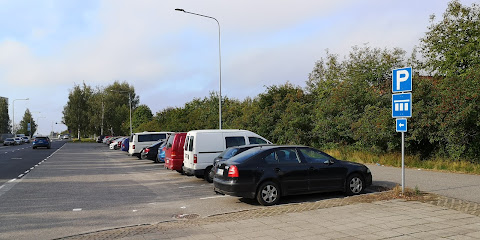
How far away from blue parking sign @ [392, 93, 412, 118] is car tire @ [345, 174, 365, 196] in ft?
6.39

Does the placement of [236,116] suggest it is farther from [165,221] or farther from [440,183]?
[165,221]

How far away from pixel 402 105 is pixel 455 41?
19.8 metres

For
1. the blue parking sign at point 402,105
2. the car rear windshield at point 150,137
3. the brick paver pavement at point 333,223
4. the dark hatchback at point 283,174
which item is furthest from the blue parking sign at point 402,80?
the car rear windshield at point 150,137

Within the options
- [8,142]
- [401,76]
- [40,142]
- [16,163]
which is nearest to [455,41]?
[401,76]

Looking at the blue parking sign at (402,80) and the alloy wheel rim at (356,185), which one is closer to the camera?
the blue parking sign at (402,80)

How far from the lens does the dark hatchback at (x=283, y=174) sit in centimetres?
913

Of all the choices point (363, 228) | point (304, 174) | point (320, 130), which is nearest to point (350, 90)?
point (320, 130)

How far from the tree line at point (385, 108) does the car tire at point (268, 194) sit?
30.4ft

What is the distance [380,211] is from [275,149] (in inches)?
113

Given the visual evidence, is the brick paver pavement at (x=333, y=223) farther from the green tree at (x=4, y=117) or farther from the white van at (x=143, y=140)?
the green tree at (x=4, y=117)

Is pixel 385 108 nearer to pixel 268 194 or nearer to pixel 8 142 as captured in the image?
pixel 268 194

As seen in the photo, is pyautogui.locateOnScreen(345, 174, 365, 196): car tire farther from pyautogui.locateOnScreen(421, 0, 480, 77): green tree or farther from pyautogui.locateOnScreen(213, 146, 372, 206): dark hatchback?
pyautogui.locateOnScreen(421, 0, 480, 77): green tree

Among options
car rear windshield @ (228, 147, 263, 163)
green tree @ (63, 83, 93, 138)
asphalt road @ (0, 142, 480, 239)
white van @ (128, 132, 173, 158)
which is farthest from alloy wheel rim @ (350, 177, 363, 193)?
green tree @ (63, 83, 93, 138)

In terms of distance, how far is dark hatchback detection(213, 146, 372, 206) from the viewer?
30.0ft
